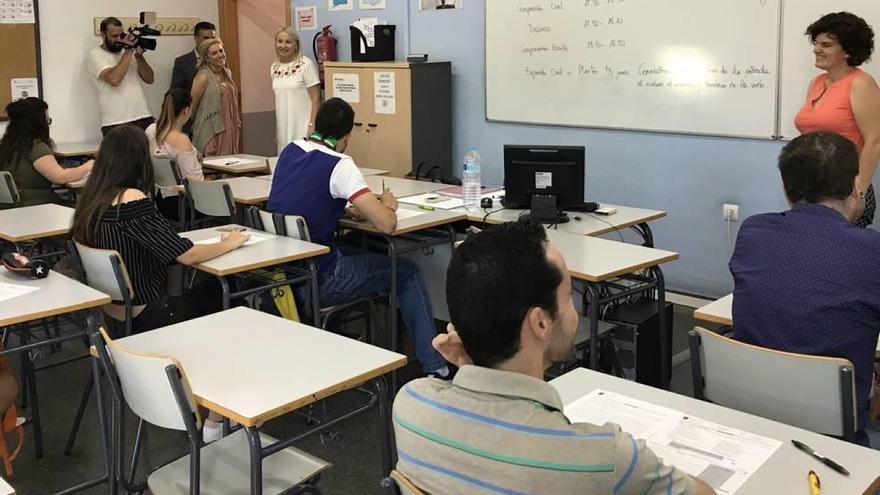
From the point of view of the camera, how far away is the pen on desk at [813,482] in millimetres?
1633

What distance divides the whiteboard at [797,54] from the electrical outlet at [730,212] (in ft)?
1.65

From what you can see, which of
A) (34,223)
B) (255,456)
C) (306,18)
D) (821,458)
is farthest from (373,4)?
(821,458)

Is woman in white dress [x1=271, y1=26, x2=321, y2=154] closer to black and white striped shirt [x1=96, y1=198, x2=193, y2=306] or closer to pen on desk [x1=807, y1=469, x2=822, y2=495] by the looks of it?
black and white striped shirt [x1=96, y1=198, x2=193, y2=306]

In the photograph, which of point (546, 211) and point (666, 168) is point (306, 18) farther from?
point (546, 211)

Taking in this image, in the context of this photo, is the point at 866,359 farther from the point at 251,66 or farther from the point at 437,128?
the point at 251,66

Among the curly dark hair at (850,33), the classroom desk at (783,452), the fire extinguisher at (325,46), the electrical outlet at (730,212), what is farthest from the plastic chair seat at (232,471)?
the fire extinguisher at (325,46)

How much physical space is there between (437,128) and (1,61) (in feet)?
11.5

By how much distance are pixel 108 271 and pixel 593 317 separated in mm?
1797

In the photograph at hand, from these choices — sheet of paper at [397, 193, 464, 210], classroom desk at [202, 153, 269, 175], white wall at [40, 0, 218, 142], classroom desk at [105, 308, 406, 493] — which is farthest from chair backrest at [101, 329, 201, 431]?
white wall at [40, 0, 218, 142]

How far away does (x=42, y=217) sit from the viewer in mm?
4441

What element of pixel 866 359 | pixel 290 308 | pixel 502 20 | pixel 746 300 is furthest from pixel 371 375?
pixel 502 20

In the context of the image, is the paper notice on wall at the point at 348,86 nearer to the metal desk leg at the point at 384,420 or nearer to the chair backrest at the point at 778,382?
the metal desk leg at the point at 384,420

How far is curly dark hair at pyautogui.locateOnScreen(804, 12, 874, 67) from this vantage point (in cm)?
414

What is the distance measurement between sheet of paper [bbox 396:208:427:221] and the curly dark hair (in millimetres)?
2046
